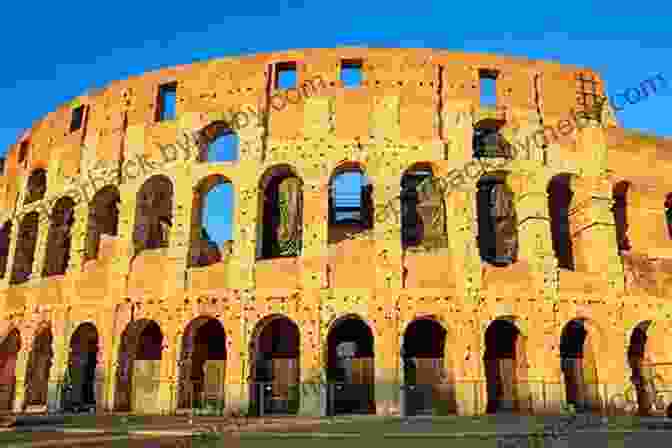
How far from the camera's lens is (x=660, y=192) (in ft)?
66.3

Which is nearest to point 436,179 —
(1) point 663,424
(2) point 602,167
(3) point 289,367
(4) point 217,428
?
(2) point 602,167

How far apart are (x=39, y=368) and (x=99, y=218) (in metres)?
5.92

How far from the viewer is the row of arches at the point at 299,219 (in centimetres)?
1986

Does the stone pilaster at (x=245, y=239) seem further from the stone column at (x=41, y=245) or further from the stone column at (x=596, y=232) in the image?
the stone column at (x=596, y=232)

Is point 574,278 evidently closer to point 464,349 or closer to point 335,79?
point 464,349

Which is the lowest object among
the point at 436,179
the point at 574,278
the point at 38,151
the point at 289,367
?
the point at 289,367

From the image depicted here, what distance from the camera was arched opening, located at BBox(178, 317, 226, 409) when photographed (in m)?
17.3

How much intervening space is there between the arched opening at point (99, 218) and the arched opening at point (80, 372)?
277cm

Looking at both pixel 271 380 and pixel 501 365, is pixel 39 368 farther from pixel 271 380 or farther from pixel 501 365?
pixel 501 365

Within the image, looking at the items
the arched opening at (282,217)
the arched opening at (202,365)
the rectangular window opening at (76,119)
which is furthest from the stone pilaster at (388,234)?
the rectangular window opening at (76,119)

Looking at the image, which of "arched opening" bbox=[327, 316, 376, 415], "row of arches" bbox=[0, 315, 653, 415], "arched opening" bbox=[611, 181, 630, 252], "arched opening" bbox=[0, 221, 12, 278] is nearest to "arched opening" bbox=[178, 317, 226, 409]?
"row of arches" bbox=[0, 315, 653, 415]

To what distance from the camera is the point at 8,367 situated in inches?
884

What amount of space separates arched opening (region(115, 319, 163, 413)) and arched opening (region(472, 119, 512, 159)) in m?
13.0

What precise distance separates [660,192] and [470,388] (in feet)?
34.7
